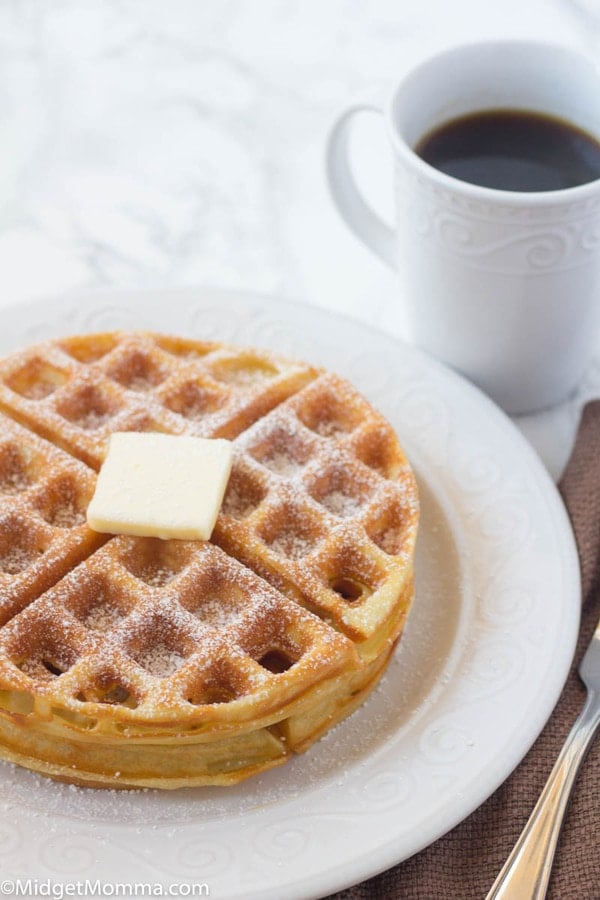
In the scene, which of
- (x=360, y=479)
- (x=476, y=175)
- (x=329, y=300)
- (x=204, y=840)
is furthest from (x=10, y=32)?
(x=204, y=840)

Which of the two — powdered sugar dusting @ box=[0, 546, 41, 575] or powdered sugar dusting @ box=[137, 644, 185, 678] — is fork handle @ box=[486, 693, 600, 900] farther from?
powdered sugar dusting @ box=[0, 546, 41, 575]

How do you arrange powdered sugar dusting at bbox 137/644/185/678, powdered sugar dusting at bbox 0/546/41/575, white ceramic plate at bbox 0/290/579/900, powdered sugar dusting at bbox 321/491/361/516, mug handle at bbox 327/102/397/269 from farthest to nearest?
mug handle at bbox 327/102/397/269
powdered sugar dusting at bbox 321/491/361/516
powdered sugar dusting at bbox 0/546/41/575
powdered sugar dusting at bbox 137/644/185/678
white ceramic plate at bbox 0/290/579/900

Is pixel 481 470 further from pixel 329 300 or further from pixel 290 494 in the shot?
pixel 329 300

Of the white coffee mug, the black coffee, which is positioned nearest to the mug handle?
the white coffee mug

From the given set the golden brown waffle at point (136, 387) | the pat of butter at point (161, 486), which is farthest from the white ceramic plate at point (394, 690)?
the pat of butter at point (161, 486)

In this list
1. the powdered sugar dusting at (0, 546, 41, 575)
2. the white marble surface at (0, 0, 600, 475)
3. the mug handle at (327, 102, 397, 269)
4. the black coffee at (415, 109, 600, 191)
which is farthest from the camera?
the white marble surface at (0, 0, 600, 475)

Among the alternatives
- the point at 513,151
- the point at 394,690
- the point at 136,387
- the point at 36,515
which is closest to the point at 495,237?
the point at 513,151
